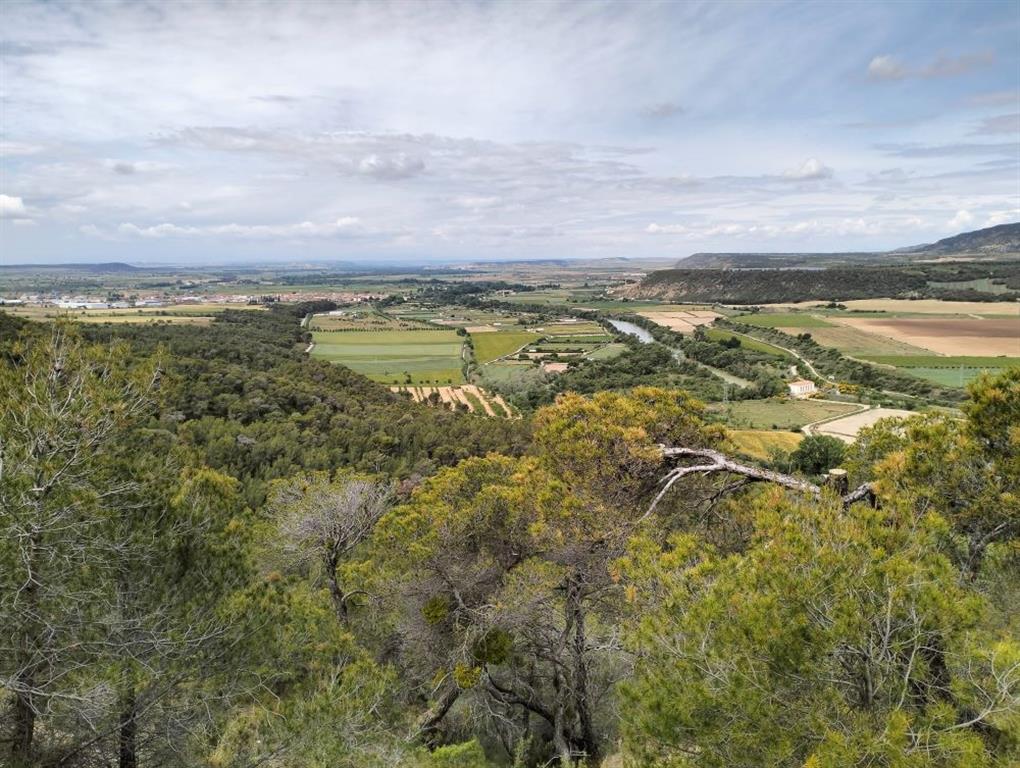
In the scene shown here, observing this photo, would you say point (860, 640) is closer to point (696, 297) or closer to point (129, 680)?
point (129, 680)

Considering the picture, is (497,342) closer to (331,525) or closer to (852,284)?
(852,284)

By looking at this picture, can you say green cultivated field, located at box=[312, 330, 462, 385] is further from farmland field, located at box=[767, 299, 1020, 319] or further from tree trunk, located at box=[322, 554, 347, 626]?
farmland field, located at box=[767, 299, 1020, 319]

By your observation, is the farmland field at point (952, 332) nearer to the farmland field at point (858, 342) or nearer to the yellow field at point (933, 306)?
the farmland field at point (858, 342)

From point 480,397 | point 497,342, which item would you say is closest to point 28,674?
point 480,397

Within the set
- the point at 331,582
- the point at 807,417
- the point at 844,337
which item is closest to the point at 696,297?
the point at 844,337

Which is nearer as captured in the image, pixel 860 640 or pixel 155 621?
pixel 860 640

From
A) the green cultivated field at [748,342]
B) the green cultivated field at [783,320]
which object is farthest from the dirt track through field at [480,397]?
the green cultivated field at [783,320]
